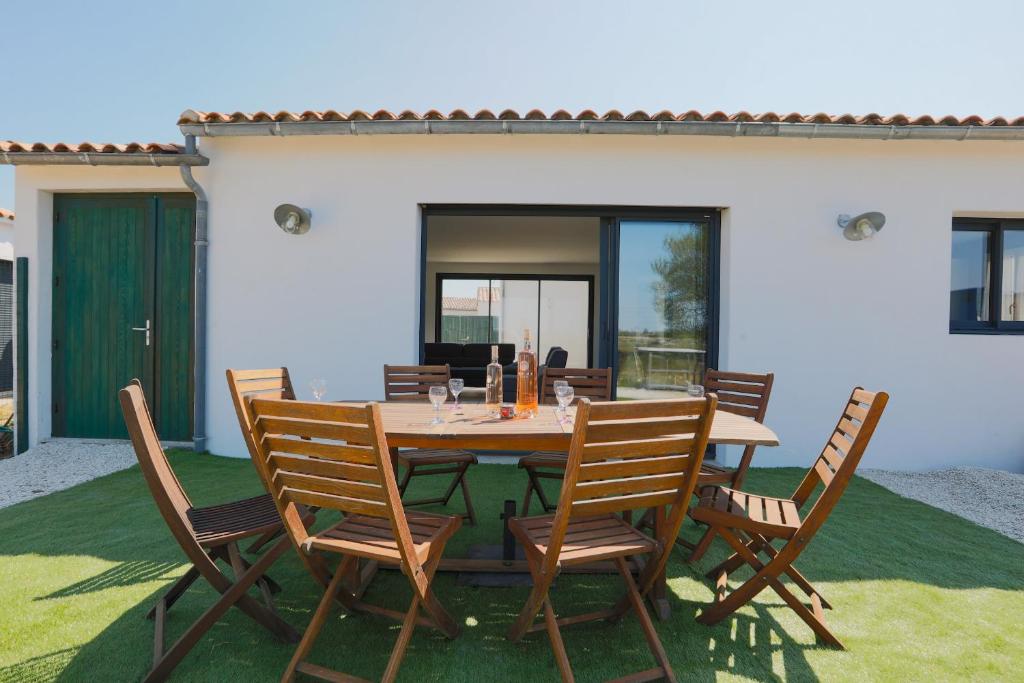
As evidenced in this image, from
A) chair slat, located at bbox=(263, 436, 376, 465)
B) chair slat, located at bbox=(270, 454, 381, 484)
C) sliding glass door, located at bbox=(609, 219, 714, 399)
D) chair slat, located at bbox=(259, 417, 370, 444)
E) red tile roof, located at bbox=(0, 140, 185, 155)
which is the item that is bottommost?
chair slat, located at bbox=(270, 454, 381, 484)

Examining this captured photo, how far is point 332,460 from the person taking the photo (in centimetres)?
139

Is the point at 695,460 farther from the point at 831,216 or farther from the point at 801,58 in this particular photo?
the point at 801,58

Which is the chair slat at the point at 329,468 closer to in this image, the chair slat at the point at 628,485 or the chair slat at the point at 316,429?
the chair slat at the point at 316,429

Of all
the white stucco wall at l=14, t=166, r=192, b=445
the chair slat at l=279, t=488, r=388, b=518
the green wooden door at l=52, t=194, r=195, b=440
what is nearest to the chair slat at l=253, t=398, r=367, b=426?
the chair slat at l=279, t=488, r=388, b=518

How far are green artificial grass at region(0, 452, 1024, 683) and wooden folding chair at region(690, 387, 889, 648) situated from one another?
97 millimetres

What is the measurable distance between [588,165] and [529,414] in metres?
2.64

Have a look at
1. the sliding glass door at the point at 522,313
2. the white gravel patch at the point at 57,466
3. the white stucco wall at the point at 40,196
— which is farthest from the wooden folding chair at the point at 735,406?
the sliding glass door at the point at 522,313

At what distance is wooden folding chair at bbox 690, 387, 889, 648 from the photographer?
1.61 metres

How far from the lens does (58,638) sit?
171cm

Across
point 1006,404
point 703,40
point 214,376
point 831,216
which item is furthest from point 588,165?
point 1006,404

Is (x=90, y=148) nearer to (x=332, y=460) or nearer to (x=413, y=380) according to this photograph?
(x=413, y=380)

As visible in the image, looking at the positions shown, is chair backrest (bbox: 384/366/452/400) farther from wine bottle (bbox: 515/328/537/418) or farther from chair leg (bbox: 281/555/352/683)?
chair leg (bbox: 281/555/352/683)

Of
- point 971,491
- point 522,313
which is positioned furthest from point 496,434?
point 522,313

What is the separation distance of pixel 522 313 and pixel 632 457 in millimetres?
10035
